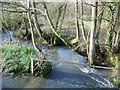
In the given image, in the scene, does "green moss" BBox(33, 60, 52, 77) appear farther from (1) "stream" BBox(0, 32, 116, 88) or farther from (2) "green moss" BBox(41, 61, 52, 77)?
(1) "stream" BBox(0, 32, 116, 88)

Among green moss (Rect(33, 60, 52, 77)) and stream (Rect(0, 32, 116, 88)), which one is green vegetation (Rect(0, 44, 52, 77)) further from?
stream (Rect(0, 32, 116, 88))


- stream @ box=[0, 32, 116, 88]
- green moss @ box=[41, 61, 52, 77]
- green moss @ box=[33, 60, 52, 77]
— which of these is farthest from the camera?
green moss @ box=[41, 61, 52, 77]

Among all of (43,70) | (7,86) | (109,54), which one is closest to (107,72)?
(109,54)

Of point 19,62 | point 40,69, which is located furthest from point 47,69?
point 19,62

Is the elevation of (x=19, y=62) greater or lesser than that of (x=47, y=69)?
greater

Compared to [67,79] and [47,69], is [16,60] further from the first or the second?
[67,79]

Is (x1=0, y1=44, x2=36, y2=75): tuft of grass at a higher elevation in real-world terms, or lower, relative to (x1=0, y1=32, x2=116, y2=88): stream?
higher

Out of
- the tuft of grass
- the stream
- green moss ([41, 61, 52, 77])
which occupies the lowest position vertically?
the stream

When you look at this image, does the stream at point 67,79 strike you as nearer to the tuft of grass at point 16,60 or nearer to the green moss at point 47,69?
the green moss at point 47,69

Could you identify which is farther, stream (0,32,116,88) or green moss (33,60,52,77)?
green moss (33,60,52,77)

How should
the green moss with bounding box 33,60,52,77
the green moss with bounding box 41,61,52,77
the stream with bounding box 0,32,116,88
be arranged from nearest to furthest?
the stream with bounding box 0,32,116,88, the green moss with bounding box 33,60,52,77, the green moss with bounding box 41,61,52,77

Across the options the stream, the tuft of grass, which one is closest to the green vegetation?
the tuft of grass

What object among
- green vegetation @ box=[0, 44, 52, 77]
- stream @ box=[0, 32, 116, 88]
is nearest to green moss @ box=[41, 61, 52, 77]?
green vegetation @ box=[0, 44, 52, 77]

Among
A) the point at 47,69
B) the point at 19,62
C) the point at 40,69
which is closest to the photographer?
the point at 40,69
